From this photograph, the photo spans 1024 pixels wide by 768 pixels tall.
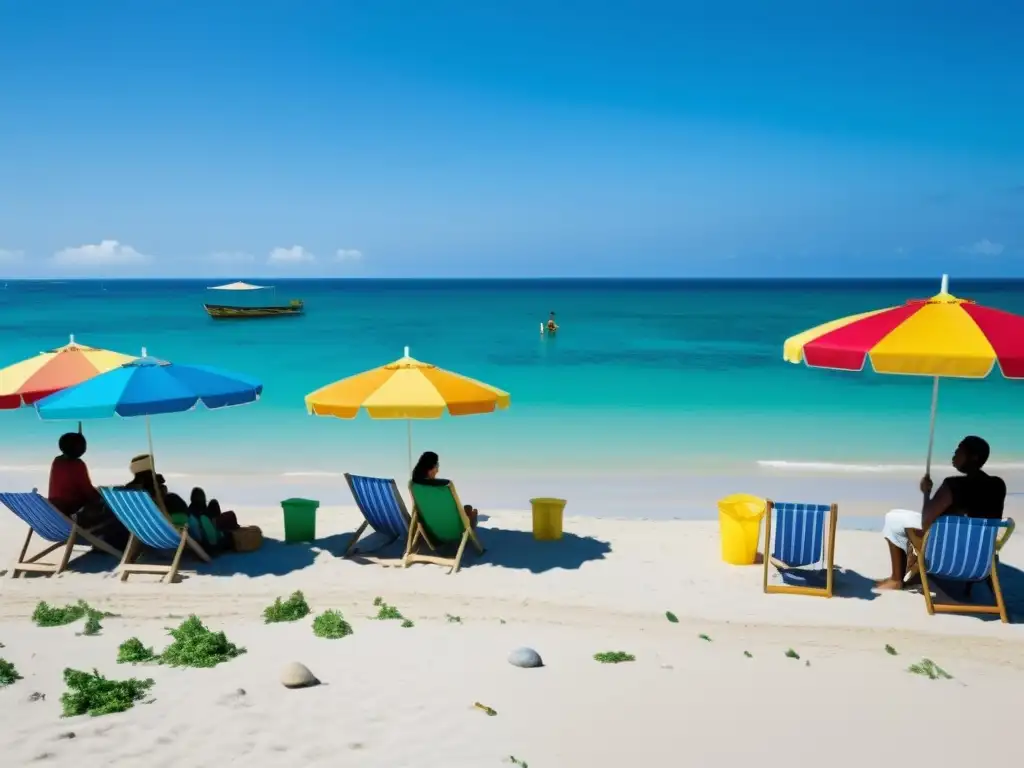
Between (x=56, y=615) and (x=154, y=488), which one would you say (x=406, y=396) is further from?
(x=56, y=615)

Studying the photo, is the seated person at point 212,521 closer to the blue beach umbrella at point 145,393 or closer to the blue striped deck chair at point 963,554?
the blue beach umbrella at point 145,393

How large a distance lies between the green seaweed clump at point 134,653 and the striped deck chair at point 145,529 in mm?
1451

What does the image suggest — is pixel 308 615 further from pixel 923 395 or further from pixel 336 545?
pixel 923 395

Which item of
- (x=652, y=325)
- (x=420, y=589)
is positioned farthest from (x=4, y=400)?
(x=652, y=325)

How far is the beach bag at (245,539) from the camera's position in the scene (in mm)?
7137

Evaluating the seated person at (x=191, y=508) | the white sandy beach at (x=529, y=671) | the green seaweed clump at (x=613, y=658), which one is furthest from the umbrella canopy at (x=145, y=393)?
the green seaweed clump at (x=613, y=658)

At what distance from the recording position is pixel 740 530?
6793 mm

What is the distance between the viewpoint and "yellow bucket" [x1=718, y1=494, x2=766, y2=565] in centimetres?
679

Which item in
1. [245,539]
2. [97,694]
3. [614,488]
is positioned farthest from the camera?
[614,488]

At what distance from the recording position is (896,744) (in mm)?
3955

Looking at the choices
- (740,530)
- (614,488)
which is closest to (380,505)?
(740,530)

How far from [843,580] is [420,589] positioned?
331cm

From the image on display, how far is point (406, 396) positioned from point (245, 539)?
2.14 m

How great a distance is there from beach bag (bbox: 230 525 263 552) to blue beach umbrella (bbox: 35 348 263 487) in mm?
1261
